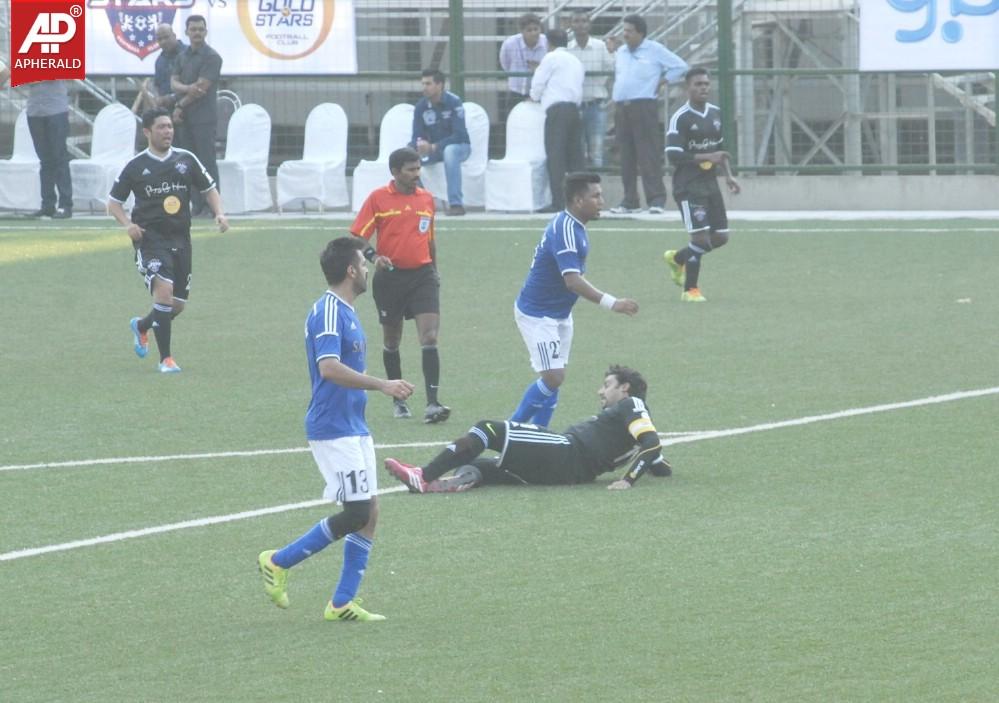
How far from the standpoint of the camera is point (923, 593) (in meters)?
8.59

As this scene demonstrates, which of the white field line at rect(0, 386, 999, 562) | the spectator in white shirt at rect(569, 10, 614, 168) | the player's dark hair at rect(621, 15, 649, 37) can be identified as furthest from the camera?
the spectator in white shirt at rect(569, 10, 614, 168)

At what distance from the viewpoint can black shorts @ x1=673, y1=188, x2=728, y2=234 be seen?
18719 mm

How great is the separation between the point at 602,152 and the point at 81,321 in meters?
9.51

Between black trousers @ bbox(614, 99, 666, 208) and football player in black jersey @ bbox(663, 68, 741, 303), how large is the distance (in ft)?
18.7

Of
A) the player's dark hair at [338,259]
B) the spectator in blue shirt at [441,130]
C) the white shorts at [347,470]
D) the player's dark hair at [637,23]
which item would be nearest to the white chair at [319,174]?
the spectator in blue shirt at [441,130]

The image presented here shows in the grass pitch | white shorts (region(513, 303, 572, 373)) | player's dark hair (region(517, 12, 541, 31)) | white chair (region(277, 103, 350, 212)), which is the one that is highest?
player's dark hair (region(517, 12, 541, 31))

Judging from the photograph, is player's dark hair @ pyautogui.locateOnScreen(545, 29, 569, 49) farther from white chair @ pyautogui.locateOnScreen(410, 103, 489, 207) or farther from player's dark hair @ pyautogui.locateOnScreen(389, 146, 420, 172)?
player's dark hair @ pyautogui.locateOnScreen(389, 146, 420, 172)

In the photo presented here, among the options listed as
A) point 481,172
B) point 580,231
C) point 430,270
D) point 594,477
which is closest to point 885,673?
point 594,477

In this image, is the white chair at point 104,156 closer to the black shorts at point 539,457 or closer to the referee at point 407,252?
the referee at point 407,252

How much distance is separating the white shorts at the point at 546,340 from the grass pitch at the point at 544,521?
0.96 meters

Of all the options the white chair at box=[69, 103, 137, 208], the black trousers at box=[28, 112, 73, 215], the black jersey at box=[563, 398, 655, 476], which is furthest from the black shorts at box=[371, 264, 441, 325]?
the white chair at box=[69, 103, 137, 208]

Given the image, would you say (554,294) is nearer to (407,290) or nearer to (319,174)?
(407,290)

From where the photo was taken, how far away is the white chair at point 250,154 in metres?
26.4

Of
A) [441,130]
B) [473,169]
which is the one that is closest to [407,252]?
[441,130]
